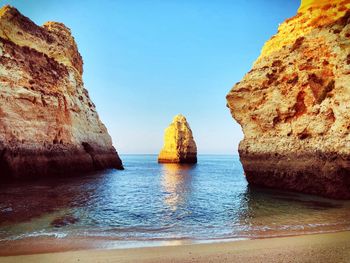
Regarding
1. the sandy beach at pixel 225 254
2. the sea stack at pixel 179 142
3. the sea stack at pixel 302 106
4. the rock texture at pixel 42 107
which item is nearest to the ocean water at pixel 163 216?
the sea stack at pixel 302 106

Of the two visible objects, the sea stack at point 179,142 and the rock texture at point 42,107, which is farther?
the sea stack at point 179,142

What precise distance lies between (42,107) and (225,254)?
24.4 meters

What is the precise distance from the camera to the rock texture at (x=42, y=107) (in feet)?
73.0

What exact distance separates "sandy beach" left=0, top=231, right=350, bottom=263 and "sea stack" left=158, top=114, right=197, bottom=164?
2132 inches

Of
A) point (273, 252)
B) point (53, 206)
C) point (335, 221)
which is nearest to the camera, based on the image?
point (273, 252)

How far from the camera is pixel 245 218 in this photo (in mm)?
10789

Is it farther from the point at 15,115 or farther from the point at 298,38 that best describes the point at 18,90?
the point at 298,38

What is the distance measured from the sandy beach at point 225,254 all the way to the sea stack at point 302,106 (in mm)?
8490

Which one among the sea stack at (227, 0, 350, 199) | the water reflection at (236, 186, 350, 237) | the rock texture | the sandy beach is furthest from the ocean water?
the rock texture

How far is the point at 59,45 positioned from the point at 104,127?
11.7m

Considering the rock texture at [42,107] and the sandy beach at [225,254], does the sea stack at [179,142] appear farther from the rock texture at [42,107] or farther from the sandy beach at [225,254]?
the sandy beach at [225,254]

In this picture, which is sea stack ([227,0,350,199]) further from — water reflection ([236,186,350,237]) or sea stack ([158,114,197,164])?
sea stack ([158,114,197,164])

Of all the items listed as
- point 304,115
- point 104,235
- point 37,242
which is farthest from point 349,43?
point 37,242

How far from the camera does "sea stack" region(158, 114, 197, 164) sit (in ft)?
202
